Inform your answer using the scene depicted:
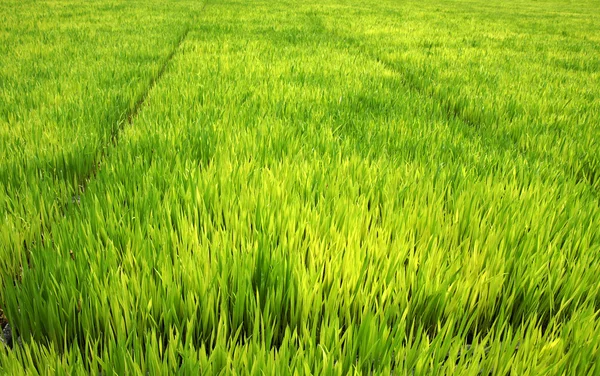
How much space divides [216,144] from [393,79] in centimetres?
216

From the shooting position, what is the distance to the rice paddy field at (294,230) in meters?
0.66

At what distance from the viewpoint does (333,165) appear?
1442mm

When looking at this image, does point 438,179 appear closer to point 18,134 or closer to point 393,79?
point 18,134

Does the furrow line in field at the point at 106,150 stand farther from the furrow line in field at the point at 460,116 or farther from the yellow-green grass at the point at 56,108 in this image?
the furrow line in field at the point at 460,116

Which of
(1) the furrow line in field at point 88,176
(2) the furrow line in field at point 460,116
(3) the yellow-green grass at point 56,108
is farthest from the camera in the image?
(2) the furrow line in field at point 460,116

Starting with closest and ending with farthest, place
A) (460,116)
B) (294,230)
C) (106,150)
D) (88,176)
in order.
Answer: (294,230) < (88,176) < (106,150) < (460,116)

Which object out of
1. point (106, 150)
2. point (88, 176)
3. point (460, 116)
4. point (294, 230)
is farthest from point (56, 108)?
point (460, 116)

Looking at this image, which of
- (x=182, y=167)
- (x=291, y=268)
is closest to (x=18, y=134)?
(x=182, y=167)

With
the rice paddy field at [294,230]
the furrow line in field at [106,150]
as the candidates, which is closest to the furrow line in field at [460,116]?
the rice paddy field at [294,230]

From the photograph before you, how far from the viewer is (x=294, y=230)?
3.24 feet

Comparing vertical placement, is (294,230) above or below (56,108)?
below

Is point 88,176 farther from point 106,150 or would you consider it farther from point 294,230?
point 294,230

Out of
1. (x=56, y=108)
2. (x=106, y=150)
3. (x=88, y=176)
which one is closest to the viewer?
(x=88, y=176)

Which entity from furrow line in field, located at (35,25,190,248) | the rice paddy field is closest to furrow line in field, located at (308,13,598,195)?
the rice paddy field
